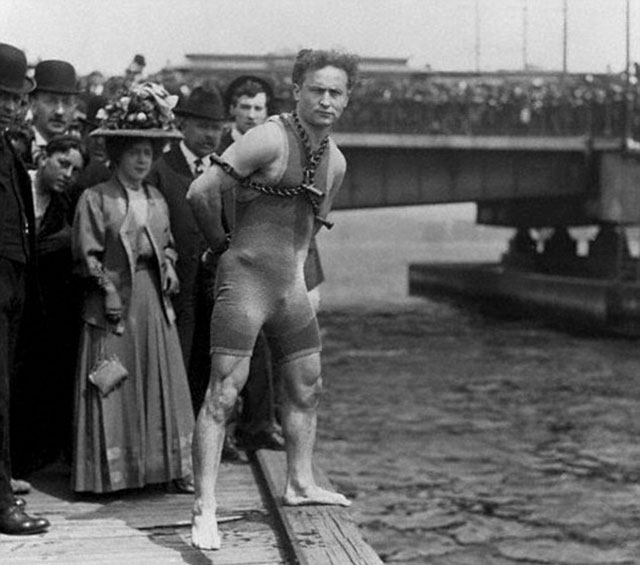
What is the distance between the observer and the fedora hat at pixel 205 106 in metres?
6.32

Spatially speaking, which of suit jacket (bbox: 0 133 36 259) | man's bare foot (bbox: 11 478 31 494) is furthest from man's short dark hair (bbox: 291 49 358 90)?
man's bare foot (bbox: 11 478 31 494)

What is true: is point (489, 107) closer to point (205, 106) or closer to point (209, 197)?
point (205, 106)

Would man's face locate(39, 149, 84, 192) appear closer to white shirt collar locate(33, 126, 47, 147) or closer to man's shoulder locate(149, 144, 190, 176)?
white shirt collar locate(33, 126, 47, 147)

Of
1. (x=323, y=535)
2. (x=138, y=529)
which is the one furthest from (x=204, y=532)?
(x=138, y=529)

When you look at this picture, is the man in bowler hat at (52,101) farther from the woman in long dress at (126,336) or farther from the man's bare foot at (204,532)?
the man's bare foot at (204,532)

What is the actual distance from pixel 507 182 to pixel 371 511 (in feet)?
60.3

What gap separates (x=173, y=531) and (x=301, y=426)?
2.20ft

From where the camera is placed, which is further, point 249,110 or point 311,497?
point 249,110

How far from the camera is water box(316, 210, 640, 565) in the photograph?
10734mm

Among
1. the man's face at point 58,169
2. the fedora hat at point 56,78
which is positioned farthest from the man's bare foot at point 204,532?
the fedora hat at point 56,78

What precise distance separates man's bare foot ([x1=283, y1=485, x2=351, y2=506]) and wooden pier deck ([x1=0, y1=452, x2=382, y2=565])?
0.05 m

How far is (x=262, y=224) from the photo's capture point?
4.70 m

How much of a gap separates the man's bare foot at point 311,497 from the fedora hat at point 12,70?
1993 mm

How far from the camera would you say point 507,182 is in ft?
94.8
